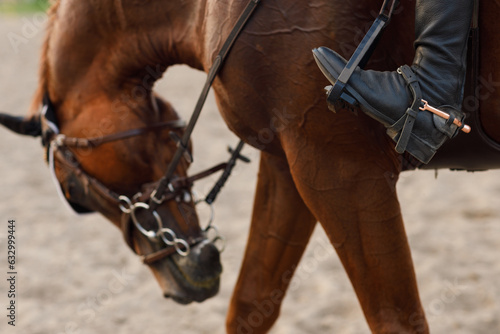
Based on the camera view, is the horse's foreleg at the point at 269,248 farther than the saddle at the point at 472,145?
Yes

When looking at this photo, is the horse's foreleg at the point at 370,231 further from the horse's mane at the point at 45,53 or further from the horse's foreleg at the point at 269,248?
→ the horse's mane at the point at 45,53

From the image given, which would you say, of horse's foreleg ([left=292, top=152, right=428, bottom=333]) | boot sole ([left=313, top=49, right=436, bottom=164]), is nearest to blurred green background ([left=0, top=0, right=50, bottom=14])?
horse's foreleg ([left=292, top=152, right=428, bottom=333])

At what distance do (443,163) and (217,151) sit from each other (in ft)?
13.3

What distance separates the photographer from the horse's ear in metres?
2.24

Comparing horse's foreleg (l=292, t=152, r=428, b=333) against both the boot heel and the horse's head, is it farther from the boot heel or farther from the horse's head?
the horse's head

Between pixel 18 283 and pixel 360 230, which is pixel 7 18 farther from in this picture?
pixel 360 230

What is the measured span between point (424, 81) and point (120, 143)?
112 centimetres

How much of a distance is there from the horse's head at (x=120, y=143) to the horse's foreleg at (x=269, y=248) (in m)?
0.17

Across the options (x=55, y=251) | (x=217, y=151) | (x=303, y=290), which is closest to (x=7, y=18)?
(x=217, y=151)

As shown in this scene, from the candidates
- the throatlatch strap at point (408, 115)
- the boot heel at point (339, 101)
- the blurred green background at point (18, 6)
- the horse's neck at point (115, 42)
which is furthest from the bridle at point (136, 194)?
the blurred green background at point (18, 6)

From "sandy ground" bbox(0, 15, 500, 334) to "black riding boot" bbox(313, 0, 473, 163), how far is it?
163cm

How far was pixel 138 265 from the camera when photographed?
393 cm

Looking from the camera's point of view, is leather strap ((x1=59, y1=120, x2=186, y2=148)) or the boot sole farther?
leather strap ((x1=59, y1=120, x2=186, y2=148))

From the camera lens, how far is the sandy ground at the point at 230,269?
323 cm
